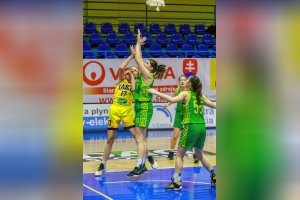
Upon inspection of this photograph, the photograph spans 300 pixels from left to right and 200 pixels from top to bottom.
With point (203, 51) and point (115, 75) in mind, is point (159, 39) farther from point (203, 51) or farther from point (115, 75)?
point (115, 75)

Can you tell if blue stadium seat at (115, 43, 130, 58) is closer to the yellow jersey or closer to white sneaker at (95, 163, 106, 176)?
the yellow jersey

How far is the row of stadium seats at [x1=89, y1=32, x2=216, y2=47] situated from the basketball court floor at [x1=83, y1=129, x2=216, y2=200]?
5.88m

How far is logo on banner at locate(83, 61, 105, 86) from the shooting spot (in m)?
14.8

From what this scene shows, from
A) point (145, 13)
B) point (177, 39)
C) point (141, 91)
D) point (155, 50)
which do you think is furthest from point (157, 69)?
point (145, 13)

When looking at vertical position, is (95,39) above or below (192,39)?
below

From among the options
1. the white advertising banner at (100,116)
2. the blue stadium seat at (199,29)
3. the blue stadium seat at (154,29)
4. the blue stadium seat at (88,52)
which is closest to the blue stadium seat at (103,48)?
the blue stadium seat at (88,52)

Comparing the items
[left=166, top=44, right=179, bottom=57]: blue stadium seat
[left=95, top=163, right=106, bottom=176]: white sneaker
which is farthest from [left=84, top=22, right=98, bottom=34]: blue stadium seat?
[left=95, top=163, right=106, bottom=176]: white sneaker

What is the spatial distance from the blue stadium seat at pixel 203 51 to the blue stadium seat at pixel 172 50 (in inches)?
32.4

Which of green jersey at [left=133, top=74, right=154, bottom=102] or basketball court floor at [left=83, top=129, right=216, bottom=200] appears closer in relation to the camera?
basketball court floor at [left=83, top=129, right=216, bottom=200]

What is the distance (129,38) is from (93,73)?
8.25 ft

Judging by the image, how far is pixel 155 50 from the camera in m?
16.5
